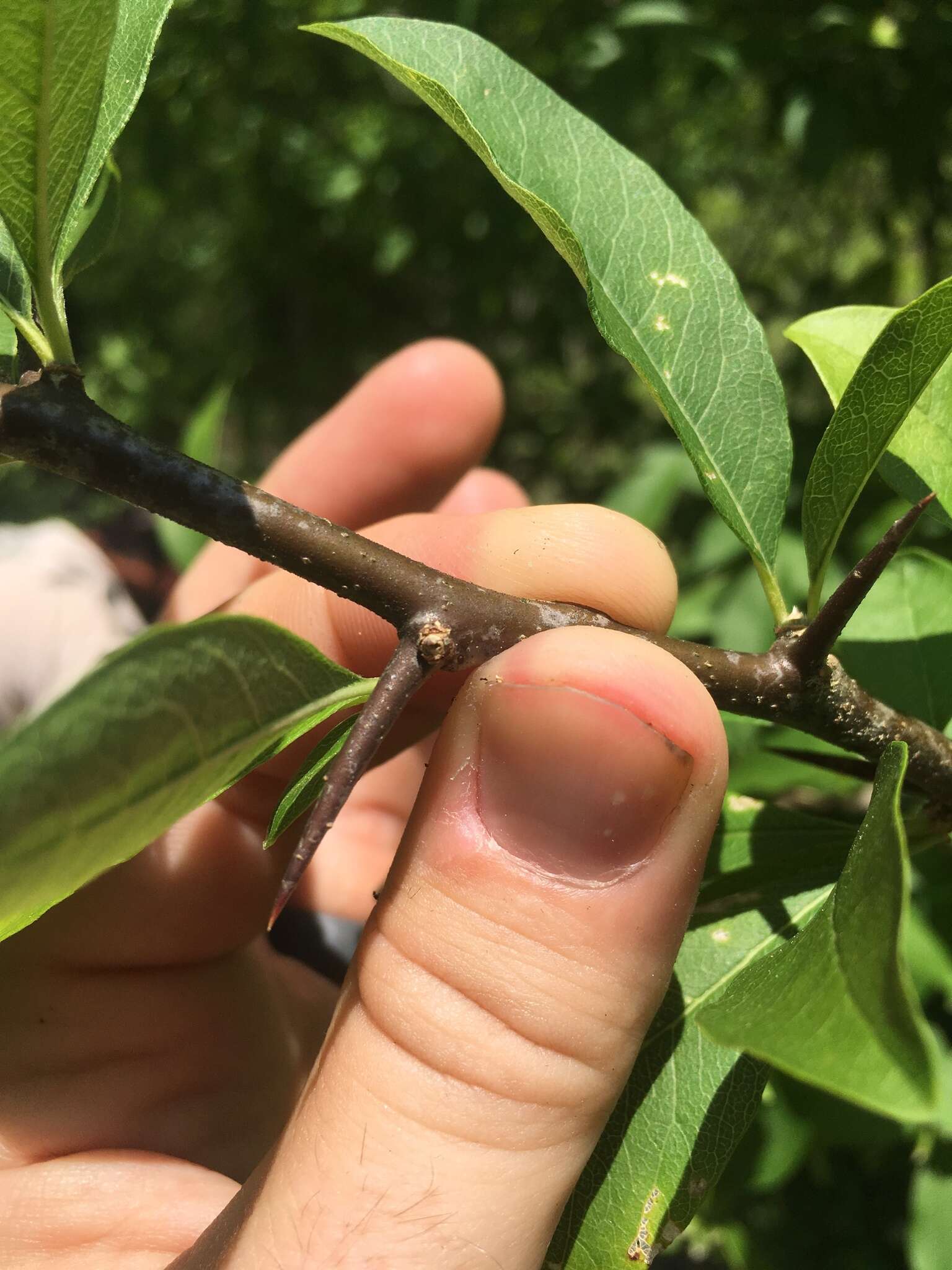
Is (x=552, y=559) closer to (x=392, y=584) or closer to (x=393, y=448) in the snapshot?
(x=392, y=584)

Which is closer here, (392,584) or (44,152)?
(44,152)

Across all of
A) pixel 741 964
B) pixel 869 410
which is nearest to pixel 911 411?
pixel 869 410

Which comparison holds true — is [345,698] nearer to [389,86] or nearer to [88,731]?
[88,731]

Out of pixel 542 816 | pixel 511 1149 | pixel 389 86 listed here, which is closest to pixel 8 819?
pixel 542 816

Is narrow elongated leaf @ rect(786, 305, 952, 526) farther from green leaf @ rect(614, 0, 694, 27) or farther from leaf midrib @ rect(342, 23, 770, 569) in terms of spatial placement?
green leaf @ rect(614, 0, 694, 27)

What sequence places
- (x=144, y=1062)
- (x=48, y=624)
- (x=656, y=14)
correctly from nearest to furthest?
(x=144, y=1062) → (x=656, y=14) → (x=48, y=624)
